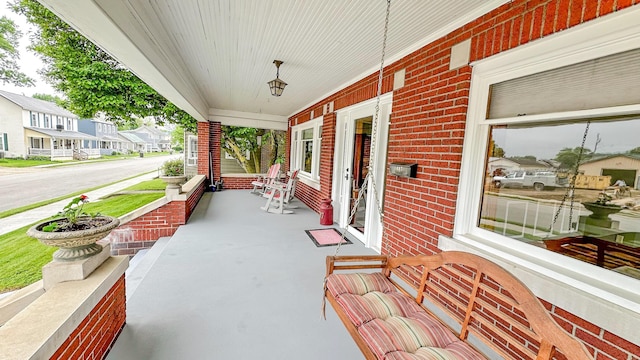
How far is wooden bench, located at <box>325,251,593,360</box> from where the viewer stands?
106cm

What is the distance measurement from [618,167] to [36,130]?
24.5 metres

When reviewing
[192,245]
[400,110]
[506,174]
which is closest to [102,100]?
[192,245]

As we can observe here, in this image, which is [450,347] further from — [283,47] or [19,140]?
[19,140]

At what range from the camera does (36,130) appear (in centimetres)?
1552

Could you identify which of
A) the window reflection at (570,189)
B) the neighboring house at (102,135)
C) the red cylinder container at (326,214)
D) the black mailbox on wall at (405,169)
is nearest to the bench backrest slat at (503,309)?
the window reflection at (570,189)

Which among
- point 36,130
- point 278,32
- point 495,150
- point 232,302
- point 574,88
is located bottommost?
point 232,302

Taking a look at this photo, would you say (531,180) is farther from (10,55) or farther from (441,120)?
(10,55)

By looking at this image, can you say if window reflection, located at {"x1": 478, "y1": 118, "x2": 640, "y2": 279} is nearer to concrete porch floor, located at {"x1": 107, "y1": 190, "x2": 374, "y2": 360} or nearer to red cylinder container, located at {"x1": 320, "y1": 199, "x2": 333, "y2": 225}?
concrete porch floor, located at {"x1": 107, "y1": 190, "x2": 374, "y2": 360}

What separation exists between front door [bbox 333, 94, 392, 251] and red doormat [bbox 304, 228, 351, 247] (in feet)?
0.89

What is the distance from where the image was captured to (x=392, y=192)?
304 centimetres

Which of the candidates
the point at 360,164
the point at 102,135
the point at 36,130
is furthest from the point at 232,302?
the point at 102,135

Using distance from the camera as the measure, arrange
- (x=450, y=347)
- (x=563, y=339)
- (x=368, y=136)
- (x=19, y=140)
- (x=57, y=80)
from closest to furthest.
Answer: (x=563, y=339) → (x=450, y=347) → (x=368, y=136) → (x=57, y=80) → (x=19, y=140)

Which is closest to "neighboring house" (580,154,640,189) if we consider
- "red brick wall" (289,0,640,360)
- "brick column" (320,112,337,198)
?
"red brick wall" (289,0,640,360)

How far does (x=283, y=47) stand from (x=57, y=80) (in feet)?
27.7
